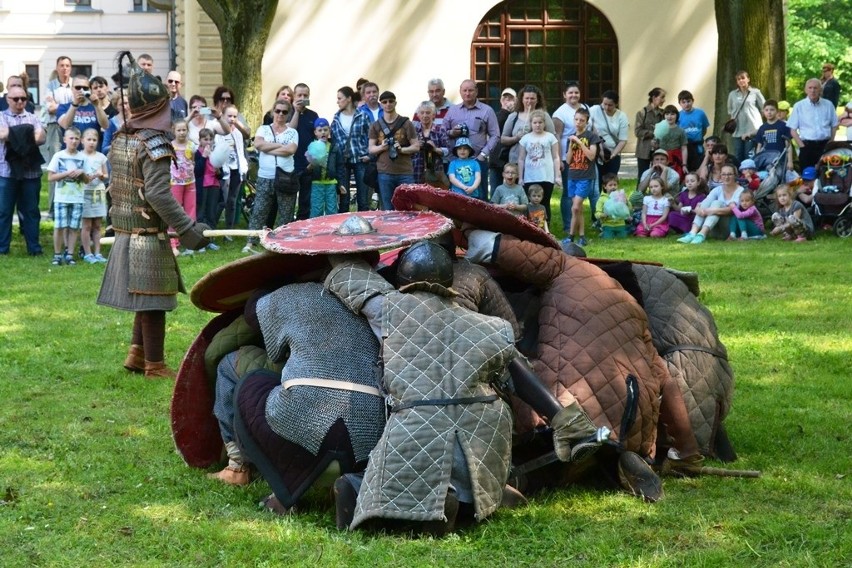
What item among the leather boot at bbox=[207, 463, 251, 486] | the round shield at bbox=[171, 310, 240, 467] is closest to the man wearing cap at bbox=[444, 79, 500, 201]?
the round shield at bbox=[171, 310, 240, 467]

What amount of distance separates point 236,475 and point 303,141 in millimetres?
10294

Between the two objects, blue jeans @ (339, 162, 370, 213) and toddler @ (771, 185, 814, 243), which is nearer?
toddler @ (771, 185, 814, 243)

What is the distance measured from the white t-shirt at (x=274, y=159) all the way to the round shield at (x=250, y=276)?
8.87 m

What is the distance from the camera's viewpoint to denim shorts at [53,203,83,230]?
580 inches

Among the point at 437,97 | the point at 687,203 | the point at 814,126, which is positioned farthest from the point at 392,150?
the point at 814,126

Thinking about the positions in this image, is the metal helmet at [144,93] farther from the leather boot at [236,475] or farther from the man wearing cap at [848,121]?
the man wearing cap at [848,121]

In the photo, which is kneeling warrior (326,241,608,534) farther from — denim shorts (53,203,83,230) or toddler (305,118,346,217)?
toddler (305,118,346,217)

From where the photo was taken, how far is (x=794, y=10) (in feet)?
156

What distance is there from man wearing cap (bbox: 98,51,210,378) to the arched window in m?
20.1

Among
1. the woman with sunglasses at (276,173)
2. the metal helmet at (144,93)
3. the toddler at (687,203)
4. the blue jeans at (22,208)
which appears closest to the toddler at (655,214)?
the toddler at (687,203)

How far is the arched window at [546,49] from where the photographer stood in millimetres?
28484

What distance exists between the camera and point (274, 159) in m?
15.8

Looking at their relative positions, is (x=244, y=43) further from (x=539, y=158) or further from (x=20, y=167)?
(x=539, y=158)

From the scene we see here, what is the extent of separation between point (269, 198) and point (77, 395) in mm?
7347
